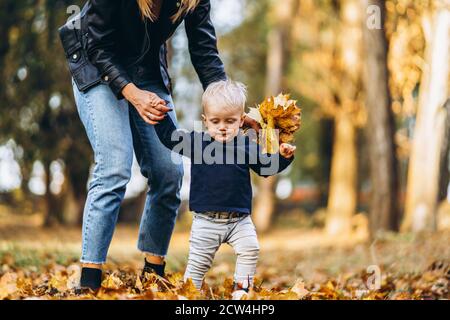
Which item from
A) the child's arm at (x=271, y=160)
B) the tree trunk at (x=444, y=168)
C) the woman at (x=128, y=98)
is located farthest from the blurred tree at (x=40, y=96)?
the tree trunk at (x=444, y=168)

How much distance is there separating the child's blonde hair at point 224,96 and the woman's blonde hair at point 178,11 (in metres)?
0.47

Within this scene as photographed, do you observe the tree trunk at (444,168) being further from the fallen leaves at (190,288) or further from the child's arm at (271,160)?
the child's arm at (271,160)

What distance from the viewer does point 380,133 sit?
10.2 m

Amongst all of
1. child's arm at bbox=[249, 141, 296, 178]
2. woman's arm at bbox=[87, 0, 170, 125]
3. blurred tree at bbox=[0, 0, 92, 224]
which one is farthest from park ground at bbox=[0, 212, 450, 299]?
blurred tree at bbox=[0, 0, 92, 224]

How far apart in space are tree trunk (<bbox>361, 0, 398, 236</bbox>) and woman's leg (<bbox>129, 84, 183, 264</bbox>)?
6718 mm

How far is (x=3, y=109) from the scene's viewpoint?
32.0 feet

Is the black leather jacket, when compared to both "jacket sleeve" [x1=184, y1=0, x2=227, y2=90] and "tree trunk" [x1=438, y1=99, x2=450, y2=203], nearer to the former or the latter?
"jacket sleeve" [x1=184, y1=0, x2=227, y2=90]

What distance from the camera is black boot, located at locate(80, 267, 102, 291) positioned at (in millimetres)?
3367

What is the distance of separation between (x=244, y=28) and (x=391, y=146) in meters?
11.3

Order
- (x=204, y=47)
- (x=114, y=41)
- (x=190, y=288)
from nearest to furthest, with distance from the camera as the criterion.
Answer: (x=190, y=288) < (x=114, y=41) < (x=204, y=47)

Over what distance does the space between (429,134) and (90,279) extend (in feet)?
24.6

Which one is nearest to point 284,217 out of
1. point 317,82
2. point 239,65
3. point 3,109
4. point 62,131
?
point 239,65

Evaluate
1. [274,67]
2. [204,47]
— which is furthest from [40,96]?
[274,67]

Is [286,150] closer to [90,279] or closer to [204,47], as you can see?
[204,47]
